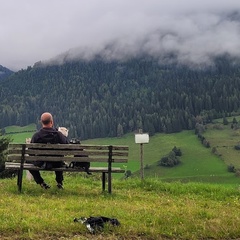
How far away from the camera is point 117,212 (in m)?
7.77

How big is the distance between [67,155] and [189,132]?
17464 cm

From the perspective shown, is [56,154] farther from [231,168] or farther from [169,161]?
[169,161]

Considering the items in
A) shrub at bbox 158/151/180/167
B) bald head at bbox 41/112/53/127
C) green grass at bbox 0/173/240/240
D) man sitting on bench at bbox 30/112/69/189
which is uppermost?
bald head at bbox 41/112/53/127

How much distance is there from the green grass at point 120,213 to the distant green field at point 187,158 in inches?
3389

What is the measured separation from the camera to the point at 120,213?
7668 millimetres

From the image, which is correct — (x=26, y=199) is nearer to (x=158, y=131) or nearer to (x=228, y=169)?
(x=228, y=169)

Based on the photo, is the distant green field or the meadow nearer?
the meadow

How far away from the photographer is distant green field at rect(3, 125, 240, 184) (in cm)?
11573

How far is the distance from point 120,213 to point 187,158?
135m

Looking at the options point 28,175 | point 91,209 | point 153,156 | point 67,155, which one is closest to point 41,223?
point 91,209

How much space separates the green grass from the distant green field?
8609 cm

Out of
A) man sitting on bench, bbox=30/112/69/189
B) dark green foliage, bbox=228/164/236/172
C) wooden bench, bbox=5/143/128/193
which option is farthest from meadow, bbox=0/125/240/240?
dark green foliage, bbox=228/164/236/172

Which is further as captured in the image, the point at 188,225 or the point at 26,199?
the point at 26,199

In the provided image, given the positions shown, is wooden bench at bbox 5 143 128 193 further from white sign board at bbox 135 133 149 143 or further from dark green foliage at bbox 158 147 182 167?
dark green foliage at bbox 158 147 182 167
